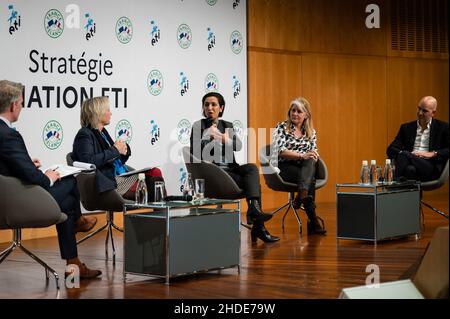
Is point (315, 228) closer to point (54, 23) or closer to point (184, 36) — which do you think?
point (184, 36)

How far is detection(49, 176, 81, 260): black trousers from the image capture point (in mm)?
5133

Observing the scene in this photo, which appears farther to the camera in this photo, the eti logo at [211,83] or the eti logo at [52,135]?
the eti logo at [211,83]

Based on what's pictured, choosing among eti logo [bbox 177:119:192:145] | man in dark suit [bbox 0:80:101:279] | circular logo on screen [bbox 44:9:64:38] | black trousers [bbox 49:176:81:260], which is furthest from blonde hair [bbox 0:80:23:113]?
eti logo [bbox 177:119:192:145]

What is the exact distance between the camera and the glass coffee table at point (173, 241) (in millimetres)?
5062

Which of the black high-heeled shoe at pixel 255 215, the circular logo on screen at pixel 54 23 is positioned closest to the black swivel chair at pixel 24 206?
the black high-heeled shoe at pixel 255 215

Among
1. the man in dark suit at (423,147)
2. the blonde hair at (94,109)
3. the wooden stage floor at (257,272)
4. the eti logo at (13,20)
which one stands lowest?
the wooden stage floor at (257,272)

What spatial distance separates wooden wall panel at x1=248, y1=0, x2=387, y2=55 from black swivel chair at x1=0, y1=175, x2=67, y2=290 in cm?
564

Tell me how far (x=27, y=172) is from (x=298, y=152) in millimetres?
3688

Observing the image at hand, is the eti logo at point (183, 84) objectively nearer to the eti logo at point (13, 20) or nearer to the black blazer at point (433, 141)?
the eti logo at point (13, 20)

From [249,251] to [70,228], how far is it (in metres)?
1.88

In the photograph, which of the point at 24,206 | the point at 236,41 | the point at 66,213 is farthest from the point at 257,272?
the point at 236,41

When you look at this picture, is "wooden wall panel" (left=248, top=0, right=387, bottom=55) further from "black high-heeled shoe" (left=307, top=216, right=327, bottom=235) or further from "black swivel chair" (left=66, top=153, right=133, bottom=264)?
"black swivel chair" (left=66, top=153, right=133, bottom=264)

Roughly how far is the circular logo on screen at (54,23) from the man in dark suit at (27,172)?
2822mm

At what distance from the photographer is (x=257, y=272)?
216 inches
